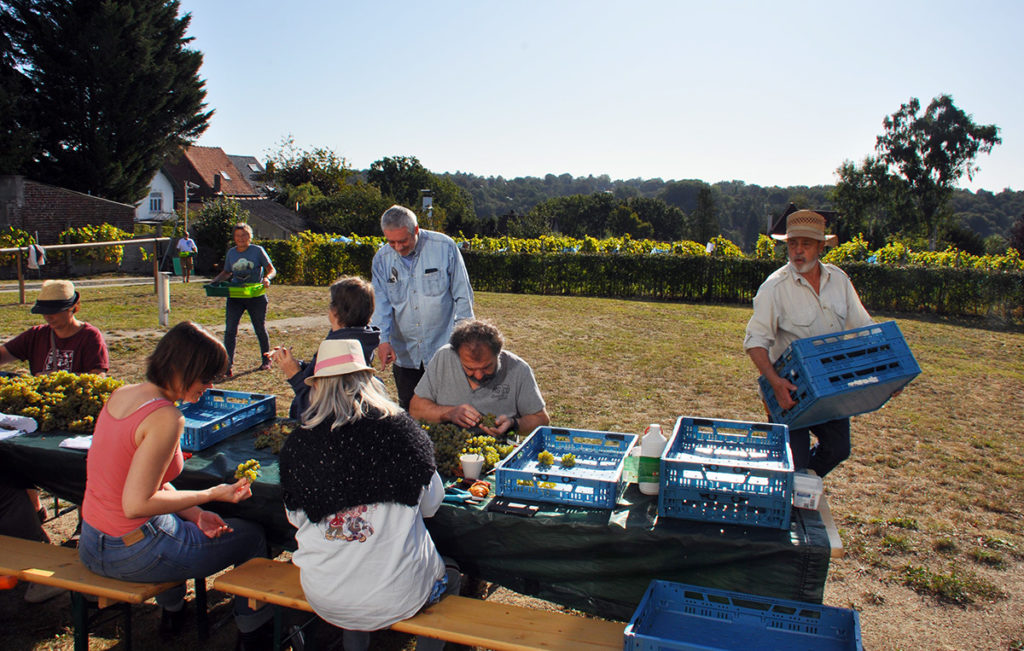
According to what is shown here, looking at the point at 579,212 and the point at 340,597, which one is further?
the point at 579,212

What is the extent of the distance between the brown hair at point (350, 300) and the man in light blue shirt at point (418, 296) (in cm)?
74

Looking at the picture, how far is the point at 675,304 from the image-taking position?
19.5 metres

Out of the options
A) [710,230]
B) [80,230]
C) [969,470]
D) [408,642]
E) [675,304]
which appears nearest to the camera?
[408,642]

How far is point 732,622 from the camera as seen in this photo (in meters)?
2.43

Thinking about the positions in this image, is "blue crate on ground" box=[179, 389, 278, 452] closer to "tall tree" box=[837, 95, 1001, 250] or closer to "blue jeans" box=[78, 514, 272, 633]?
"blue jeans" box=[78, 514, 272, 633]

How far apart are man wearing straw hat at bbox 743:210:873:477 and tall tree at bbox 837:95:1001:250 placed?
167 feet

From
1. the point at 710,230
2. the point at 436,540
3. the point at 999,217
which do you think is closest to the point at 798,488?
the point at 436,540

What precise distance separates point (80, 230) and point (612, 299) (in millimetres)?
21526

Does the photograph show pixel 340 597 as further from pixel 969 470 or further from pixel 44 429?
pixel 969 470

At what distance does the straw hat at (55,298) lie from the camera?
4.45 metres

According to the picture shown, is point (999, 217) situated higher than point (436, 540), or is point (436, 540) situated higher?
point (999, 217)

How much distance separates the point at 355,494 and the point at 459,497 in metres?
0.62

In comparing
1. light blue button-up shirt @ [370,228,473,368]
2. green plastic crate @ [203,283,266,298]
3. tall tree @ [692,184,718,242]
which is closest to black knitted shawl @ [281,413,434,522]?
light blue button-up shirt @ [370,228,473,368]

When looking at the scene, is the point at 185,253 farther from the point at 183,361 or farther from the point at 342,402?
the point at 342,402
